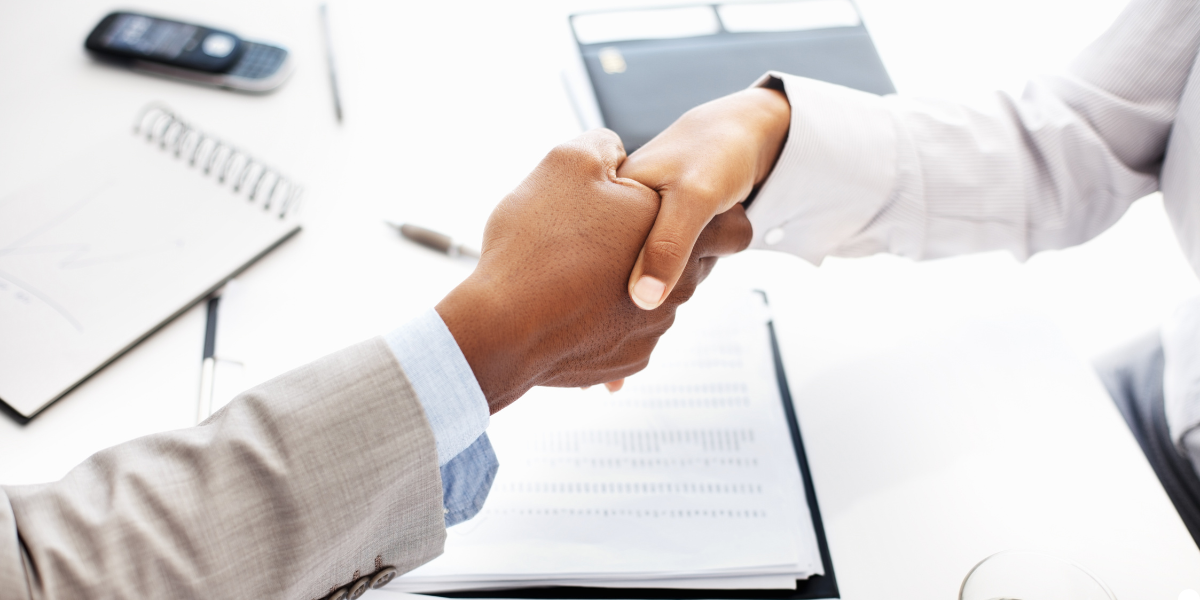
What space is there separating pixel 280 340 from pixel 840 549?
0.63 metres

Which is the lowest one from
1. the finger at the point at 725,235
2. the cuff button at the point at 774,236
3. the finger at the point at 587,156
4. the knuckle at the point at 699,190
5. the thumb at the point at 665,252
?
the cuff button at the point at 774,236

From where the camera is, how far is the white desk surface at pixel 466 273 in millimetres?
661

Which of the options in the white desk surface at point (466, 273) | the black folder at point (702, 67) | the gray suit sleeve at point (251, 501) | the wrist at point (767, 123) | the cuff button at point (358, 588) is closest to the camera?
the gray suit sleeve at point (251, 501)

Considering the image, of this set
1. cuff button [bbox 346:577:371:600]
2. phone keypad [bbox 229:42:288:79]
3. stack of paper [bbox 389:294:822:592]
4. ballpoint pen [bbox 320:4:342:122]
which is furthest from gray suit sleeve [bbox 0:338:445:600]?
phone keypad [bbox 229:42:288:79]

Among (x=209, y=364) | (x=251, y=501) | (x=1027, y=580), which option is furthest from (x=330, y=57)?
(x=1027, y=580)

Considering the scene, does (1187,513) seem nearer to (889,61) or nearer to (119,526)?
(889,61)

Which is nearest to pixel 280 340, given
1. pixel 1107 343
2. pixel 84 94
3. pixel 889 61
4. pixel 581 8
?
pixel 84 94

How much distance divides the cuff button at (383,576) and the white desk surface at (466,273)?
11.3 inches

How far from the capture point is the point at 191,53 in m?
1.03

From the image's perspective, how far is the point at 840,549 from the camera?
647mm

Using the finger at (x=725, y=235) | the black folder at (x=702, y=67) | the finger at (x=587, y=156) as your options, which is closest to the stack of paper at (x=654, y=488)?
the finger at (x=725, y=235)

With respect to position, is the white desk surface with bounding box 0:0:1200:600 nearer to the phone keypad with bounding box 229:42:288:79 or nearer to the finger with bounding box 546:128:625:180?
the phone keypad with bounding box 229:42:288:79

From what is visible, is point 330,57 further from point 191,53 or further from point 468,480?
point 468,480

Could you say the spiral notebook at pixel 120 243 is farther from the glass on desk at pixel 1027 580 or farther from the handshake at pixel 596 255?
the glass on desk at pixel 1027 580
